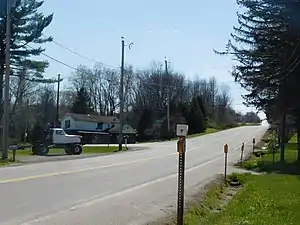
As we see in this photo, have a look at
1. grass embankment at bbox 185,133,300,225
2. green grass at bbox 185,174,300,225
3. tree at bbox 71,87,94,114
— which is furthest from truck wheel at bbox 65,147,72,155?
tree at bbox 71,87,94,114

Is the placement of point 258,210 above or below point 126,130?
below

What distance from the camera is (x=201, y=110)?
114375 millimetres

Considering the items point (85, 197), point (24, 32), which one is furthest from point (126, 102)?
point (85, 197)

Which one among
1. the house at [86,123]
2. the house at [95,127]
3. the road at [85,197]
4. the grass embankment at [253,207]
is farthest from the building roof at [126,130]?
the grass embankment at [253,207]

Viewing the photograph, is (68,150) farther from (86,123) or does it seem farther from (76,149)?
(86,123)

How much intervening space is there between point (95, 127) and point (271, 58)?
68300 mm

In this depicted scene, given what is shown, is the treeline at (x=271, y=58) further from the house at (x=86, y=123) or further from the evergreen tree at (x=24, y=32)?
the house at (x=86, y=123)

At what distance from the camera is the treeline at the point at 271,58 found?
34.7 meters

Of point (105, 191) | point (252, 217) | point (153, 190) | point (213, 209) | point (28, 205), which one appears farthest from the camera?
point (153, 190)

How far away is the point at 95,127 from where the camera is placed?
337 ft

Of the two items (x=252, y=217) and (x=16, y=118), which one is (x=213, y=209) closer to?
(x=252, y=217)

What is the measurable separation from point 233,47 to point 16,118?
2539 inches

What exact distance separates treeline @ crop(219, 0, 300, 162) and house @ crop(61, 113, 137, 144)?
49931mm

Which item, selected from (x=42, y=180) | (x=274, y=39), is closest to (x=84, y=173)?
(x=42, y=180)
